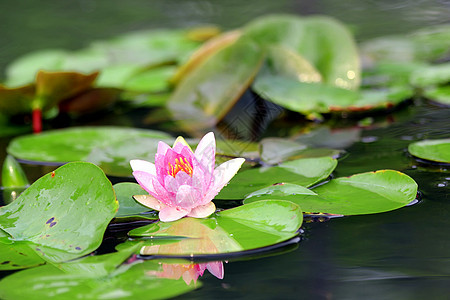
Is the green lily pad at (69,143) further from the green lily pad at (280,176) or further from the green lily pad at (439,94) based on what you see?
the green lily pad at (439,94)

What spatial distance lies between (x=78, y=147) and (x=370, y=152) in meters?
0.87

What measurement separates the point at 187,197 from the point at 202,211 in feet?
0.16

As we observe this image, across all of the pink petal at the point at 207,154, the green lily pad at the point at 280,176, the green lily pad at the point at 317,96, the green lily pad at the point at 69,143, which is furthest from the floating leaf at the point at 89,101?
the pink petal at the point at 207,154

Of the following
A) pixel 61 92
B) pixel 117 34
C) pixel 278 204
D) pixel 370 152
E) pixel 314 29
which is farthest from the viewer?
pixel 117 34

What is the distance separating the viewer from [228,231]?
0.98 meters

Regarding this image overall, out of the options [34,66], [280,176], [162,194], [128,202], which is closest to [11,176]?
[128,202]

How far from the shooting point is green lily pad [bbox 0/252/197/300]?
809 mm

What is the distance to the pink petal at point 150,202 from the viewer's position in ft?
3.39

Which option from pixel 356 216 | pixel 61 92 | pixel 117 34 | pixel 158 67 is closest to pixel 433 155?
pixel 356 216

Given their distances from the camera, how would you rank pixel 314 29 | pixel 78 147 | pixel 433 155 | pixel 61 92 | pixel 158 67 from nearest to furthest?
pixel 433 155 < pixel 78 147 < pixel 61 92 < pixel 314 29 < pixel 158 67

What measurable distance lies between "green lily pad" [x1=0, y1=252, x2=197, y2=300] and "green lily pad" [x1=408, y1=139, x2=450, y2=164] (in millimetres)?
733

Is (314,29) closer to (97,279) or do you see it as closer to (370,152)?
(370,152)

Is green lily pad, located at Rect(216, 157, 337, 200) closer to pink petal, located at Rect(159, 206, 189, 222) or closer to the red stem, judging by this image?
pink petal, located at Rect(159, 206, 189, 222)

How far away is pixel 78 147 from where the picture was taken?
1.65 meters
